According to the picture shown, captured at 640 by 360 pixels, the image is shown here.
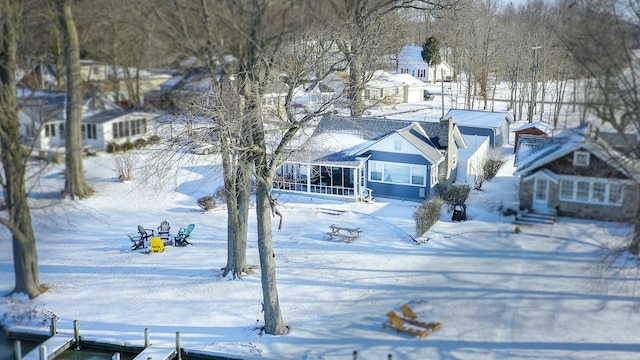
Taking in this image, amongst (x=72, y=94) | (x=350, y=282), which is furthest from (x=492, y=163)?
(x=72, y=94)

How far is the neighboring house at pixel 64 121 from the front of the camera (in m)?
→ 3.84

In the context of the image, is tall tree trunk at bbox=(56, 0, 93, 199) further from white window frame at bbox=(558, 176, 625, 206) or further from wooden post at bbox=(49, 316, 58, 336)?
white window frame at bbox=(558, 176, 625, 206)

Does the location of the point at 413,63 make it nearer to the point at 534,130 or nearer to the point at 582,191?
the point at 534,130

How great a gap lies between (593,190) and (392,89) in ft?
4.90

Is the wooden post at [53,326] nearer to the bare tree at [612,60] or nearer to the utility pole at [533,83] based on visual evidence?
the utility pole at [533,83]

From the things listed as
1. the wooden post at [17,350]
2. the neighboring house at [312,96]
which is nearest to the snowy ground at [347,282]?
the wooden post at [17,350]

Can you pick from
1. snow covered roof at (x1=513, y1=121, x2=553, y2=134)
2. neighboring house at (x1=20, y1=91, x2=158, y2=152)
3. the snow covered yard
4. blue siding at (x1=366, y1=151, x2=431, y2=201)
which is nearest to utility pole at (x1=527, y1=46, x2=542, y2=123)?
snow covered roof at (x1=513, y1=121, x2=553, y2=134)

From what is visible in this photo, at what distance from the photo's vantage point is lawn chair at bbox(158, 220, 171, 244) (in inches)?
221

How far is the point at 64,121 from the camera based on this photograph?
3.87 metres

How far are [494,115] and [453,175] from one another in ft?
1.59

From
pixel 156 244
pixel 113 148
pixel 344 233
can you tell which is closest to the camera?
pixel 113 148

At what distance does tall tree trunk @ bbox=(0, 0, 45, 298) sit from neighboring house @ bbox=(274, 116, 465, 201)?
1.76 meters

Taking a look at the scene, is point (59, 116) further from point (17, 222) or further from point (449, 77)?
point (449, 77)

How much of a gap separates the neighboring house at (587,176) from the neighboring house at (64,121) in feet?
6.68
